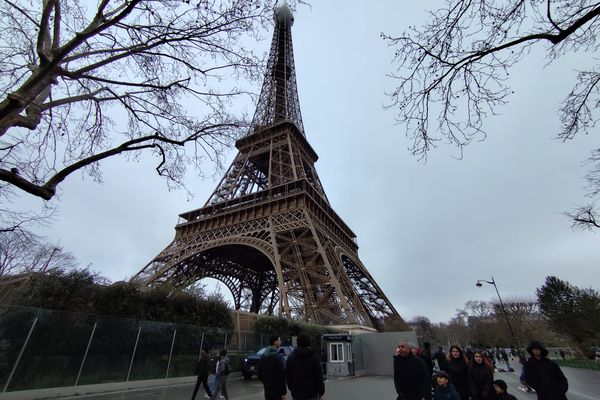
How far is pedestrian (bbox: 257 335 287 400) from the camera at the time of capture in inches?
187

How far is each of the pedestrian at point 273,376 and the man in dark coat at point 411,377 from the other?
1.78 m

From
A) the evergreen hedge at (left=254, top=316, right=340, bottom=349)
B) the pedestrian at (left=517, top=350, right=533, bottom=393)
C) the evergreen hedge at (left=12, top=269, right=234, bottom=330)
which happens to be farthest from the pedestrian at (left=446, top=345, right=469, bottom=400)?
the evergreen hedge at (left=254, top=316, right=340, bottom=349)

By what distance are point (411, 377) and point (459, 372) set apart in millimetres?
1589

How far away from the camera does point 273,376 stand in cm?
479

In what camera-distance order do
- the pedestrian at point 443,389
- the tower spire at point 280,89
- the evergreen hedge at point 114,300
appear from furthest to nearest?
the tower spire at point 280,89, the evergreen hedge at point 114,300, the pedestrian at point 443,389

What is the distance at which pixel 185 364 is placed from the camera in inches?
587

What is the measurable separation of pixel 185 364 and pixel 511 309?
68.9m

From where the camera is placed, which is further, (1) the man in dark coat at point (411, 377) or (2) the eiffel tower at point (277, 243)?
(2) the eiffel tower at point (277, 243)

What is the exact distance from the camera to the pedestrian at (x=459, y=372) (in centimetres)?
603

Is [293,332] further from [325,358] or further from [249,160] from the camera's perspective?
[249,160]

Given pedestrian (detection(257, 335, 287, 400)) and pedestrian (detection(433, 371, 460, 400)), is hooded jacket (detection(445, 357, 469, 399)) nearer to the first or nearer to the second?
pedestrian (detection(433, 371, 460, 400))

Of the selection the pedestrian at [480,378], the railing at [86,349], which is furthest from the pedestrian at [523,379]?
the railing at [86,349]

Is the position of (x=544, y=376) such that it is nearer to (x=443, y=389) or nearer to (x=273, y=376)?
(x=443, y=389)

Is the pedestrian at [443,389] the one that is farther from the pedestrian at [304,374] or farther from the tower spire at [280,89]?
the tower spire at [280,89]
